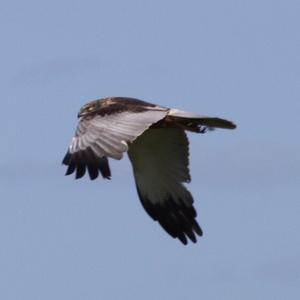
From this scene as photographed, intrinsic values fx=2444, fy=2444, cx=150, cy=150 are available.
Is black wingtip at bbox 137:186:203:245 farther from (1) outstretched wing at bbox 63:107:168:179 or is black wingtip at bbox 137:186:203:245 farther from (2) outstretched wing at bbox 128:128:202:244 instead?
(1) outstretched wing at bbox 63:107:168:179

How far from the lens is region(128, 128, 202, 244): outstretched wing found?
31.5 meters

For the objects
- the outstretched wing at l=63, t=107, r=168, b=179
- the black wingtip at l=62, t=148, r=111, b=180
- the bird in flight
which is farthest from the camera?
the bird in flight

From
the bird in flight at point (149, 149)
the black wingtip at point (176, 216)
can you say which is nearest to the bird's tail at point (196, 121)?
the bird in flight at point (149, 149)

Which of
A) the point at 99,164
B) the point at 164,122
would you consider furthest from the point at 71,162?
the point at 164,122

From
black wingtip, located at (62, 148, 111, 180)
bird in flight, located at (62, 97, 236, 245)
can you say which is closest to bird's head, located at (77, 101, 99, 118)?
bird in flight, located at (62, 97, 236, 245)

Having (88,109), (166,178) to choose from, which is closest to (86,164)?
(88,109)

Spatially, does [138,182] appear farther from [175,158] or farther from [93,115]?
[93,115]

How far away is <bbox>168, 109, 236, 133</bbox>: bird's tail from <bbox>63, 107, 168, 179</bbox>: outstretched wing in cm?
42

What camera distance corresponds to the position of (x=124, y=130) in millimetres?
28922

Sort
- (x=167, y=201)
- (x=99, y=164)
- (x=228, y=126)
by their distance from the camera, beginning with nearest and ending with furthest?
1. (x=99, y=164)
2. (x=228, y=126)
3. (x=167, y=201)

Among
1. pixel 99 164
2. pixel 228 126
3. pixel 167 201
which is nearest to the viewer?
pixel 99 164

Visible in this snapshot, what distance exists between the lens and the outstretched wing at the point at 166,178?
3155 cm

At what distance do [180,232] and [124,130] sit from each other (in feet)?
12.0

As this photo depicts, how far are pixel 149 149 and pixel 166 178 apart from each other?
19.9 inches
